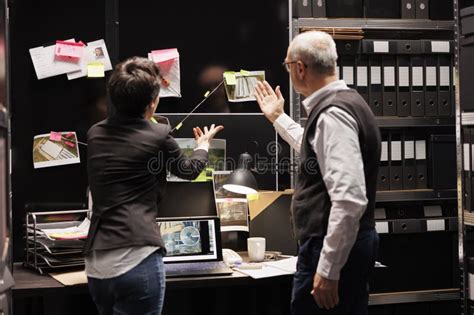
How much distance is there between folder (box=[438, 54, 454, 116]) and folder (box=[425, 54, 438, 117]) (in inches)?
0.9

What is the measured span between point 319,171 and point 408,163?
5.23ft

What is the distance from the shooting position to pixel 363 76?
11.5ft

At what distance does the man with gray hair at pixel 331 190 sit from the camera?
202 centimetres

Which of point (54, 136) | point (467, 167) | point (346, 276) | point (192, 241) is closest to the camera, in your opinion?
point (346, 276)

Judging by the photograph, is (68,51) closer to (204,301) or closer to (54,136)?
(54,136)

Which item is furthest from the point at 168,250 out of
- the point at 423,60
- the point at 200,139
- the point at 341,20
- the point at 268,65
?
the point at 423,60

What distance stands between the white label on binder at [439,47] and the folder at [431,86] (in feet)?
0.13

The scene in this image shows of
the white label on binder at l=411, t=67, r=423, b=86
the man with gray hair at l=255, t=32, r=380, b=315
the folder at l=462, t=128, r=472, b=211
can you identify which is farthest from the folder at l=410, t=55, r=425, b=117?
the man with gray hair at l=255, t=32, r=380, b=315

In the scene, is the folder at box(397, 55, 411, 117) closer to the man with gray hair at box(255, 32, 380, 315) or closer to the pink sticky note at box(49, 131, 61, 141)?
the man with gray hair at box(255, 32, 380, 315)

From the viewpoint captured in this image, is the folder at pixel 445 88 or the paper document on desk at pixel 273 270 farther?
the folder at pixel 445 88

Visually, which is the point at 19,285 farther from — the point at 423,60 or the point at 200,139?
the point at 423,60

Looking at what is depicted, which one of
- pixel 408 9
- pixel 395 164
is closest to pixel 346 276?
pixel 395 164

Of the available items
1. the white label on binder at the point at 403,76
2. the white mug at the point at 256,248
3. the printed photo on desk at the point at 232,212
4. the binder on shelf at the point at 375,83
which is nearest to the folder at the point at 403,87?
the white label on binder at the point at 403,76

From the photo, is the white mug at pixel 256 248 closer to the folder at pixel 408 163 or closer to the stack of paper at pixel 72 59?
the folder at pixel 408 163
